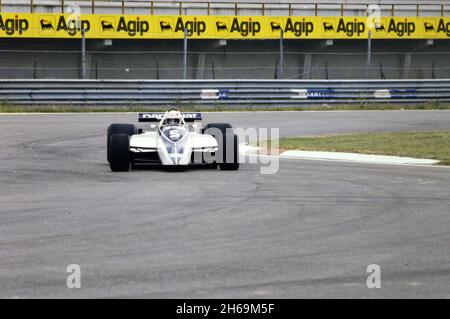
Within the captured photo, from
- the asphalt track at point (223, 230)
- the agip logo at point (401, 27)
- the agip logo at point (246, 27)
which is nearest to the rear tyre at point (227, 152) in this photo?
the asphalt track at point (223, 230)

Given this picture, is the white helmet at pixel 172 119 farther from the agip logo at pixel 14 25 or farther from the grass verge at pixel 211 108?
the agip logo at pixel 14 25

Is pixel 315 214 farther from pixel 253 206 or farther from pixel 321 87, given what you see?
pixel 321 87

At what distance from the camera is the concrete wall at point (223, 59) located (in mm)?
36469

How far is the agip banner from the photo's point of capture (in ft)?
116

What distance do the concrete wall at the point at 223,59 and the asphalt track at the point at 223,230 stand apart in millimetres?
20054

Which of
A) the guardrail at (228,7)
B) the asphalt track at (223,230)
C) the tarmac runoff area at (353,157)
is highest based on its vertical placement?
the guardrail at (228,7)

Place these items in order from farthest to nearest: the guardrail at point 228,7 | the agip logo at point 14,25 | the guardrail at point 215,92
A: the guardrail at point 228,7 < the agip logo at point 14,25 < the guardrail at point 215,92

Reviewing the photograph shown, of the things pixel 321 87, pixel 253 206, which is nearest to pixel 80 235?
pixel 253 206

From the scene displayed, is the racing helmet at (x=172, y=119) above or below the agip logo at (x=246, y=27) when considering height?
below

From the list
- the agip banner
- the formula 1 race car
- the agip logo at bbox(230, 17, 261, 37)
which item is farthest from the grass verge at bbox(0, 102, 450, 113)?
the formula 1 race car

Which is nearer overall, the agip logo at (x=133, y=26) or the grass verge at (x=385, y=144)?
the grass verge at (x=385, y=144)

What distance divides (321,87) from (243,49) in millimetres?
8454

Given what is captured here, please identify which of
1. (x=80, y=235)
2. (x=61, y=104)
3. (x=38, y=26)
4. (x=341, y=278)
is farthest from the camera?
(x=38, y=26)

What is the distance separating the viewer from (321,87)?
31516 mm
